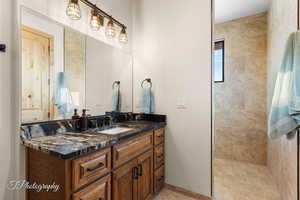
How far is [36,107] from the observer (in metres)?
1.22

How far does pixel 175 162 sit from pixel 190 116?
64cm

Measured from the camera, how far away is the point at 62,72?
54.9 inches

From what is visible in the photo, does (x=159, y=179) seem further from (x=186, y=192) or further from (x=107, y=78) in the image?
(x=107, y=78)

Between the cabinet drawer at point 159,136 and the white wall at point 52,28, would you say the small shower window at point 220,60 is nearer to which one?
the cabinet drawer at point 159,136

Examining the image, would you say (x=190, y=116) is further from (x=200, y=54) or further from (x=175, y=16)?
(x=175, y=16)

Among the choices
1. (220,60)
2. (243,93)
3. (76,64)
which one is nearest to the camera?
(76,64)

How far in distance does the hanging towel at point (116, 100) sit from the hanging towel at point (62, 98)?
23.7 inches

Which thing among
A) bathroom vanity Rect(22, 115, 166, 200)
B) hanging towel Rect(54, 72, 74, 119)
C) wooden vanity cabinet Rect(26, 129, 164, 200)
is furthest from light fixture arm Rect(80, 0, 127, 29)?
wooden vanity cabinet Rect(26, 129, 164, 200)

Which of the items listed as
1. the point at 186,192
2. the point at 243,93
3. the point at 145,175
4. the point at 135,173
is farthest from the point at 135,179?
the point at 243,93

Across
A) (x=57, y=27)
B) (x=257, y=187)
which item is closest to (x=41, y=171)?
(x=57, y=27)

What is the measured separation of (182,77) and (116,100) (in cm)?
91

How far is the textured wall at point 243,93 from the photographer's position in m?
2.68

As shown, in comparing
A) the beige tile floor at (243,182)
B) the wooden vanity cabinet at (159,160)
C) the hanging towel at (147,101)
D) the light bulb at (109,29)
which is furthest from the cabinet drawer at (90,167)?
the beige tile floor at (243,182)

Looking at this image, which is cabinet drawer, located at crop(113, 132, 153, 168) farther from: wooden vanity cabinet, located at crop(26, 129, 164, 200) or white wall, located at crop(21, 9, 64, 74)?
white wall, located at crop(21, 9, 64, 74)
